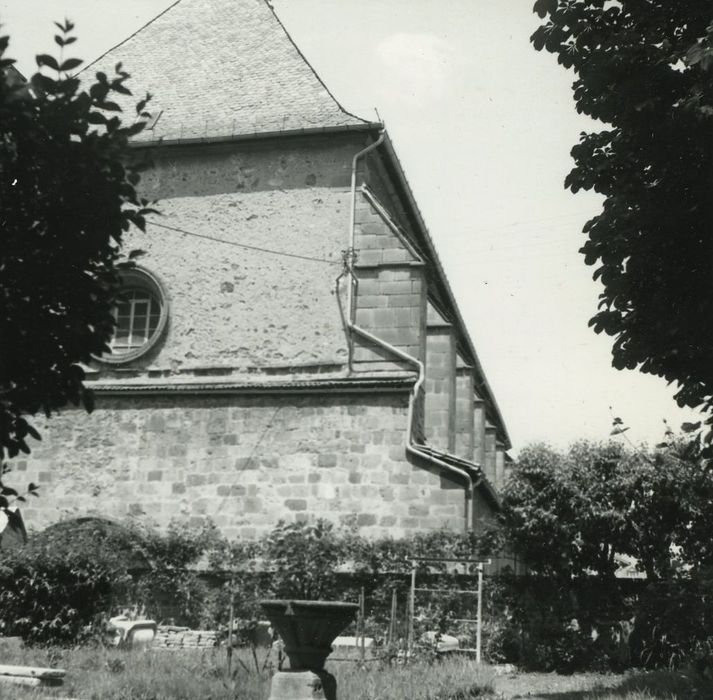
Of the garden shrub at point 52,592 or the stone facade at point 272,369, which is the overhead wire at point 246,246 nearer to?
the stone facade at point 272,369

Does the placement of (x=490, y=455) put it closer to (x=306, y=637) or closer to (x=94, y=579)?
(x=94, y=579)

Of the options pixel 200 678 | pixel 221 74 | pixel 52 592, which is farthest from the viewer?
pixel 221 74

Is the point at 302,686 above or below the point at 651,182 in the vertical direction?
below

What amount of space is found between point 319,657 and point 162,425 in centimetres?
833

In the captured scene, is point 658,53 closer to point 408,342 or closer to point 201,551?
point 408,342

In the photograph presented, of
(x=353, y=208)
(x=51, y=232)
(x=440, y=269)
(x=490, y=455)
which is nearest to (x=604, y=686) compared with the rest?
(x=51, y=232)

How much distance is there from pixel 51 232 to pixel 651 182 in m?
5.87

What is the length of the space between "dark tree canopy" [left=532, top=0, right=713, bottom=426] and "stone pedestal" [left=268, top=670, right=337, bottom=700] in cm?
413

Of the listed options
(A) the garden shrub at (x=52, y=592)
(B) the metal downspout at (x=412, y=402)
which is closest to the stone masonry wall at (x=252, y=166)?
(B) the metal downspout at (x=412, y=402)

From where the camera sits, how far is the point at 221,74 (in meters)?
19.3

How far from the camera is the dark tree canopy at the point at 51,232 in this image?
5.06 metres

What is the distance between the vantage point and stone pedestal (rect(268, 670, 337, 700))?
27.7 ft

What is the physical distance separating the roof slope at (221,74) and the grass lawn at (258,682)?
382 inches

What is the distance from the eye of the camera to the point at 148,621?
44.7 feet
